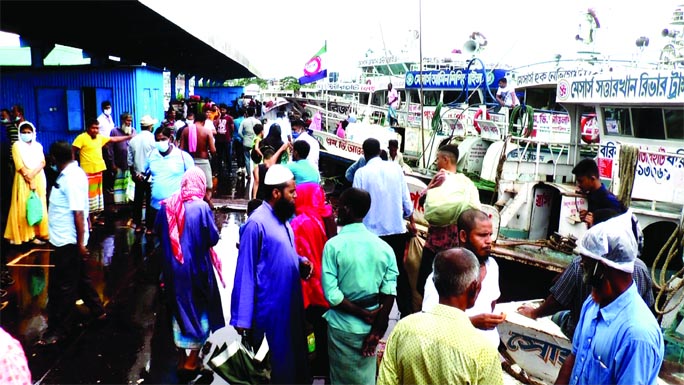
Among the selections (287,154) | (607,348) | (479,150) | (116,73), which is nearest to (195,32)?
(116,73)

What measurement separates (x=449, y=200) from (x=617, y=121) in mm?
5069

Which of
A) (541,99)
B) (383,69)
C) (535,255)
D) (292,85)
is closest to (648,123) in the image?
(535,255)

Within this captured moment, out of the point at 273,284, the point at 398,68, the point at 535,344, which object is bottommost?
the point at 535,344

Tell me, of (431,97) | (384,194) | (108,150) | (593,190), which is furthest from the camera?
(431,97)

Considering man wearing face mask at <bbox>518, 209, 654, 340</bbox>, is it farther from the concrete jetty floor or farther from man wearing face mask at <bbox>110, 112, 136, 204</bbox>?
man wearing face mask at <bbox>110, 112, 136, 204</bbox>

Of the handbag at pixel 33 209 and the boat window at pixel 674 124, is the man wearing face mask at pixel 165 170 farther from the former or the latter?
the boat window at pixel 674 124

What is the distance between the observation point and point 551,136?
1200 centimetres

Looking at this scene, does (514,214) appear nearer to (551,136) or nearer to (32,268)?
(551,136)

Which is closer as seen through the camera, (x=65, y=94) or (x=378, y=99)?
(x=65, y=94)

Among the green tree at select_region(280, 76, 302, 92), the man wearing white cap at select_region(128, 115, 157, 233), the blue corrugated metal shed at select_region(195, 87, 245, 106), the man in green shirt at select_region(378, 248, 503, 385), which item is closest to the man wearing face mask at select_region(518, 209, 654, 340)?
the man in green shirt at select_region(378, 248, 503, 385)

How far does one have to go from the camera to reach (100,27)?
37.1ft

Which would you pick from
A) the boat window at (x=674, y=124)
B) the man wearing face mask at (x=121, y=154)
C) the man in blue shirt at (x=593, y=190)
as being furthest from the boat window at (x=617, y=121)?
the man wearing face mask at (x=121, y=154)

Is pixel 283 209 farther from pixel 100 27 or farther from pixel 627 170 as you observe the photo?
pixel 100 27

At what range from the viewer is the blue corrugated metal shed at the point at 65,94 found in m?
10.7
